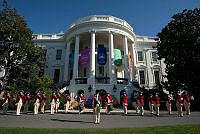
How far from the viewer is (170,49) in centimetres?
1625

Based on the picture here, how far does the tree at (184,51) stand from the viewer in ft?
48.0

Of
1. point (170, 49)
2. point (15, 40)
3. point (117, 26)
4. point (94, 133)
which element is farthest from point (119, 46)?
point (94, 133)

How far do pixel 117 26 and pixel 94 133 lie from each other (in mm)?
19799

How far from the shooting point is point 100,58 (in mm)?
19484

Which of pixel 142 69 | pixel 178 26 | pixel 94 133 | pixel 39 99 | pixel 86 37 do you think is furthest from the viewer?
pixel 142 69

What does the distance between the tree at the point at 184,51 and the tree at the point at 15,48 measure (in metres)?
19.3

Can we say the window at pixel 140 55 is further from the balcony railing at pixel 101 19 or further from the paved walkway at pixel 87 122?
the paved walkway at pixel 87 122

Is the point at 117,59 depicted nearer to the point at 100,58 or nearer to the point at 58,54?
the point at 100,58

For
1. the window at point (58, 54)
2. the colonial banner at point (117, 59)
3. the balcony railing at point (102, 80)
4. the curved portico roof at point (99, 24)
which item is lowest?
the balcony railing at point (102, 80)

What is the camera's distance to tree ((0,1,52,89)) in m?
17.7

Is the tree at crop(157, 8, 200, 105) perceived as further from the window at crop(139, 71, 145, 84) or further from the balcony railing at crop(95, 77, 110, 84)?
the window at crop(139, 71, 145, 84)

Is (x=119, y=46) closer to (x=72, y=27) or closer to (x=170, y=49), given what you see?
(x=72, y=27)

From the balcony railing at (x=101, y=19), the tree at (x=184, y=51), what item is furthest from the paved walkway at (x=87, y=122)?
the balcony railing at (x=101, y=19)

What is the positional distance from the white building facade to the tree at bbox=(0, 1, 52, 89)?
5.81m
